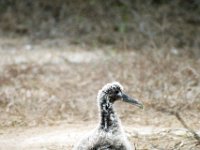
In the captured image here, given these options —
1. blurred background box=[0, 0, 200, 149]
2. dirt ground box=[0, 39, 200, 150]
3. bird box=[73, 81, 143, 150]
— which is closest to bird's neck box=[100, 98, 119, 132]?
bird box=[73, 81, 143, 150]

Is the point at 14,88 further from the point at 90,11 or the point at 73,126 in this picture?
the point at 90,11

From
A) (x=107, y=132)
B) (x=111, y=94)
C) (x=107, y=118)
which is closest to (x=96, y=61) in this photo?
(x=111, y=94)

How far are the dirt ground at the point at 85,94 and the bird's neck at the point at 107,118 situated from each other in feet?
3.13

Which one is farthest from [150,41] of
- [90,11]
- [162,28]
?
[90,11]

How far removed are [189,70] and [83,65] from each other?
224 centimetres

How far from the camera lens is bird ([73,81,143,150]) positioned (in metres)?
6.38

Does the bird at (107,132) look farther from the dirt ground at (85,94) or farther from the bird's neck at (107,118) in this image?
the dirt ground at (85,94)

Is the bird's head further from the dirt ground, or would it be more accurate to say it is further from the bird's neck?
the dirt ground

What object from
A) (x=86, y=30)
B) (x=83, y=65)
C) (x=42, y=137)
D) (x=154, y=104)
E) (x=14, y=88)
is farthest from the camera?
(x=86, y=30)

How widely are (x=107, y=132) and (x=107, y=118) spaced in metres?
0.19

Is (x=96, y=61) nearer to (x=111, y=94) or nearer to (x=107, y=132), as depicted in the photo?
(x=111, y=94)

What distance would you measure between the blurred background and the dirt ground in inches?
0.6

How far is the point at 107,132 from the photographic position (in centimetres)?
652

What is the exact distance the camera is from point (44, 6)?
55.7 feet
